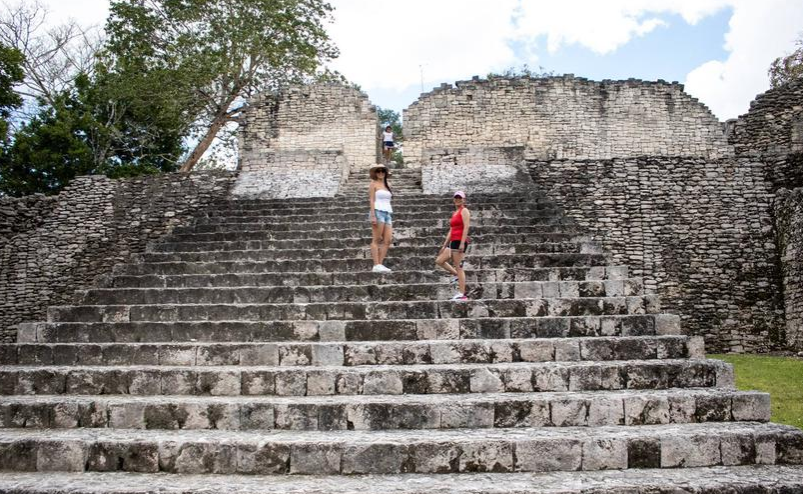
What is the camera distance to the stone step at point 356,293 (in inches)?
244

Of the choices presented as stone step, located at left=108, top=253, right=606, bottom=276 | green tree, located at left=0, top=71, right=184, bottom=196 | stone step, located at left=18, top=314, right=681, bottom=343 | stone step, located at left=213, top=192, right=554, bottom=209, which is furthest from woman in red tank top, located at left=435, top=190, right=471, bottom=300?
green tree, located at left=0, top=71, right=184, bottom=196

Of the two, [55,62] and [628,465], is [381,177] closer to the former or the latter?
[628,465]

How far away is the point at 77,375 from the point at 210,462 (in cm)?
179

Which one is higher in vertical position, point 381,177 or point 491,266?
point 381,177

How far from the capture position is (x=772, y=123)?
14844 millimetres

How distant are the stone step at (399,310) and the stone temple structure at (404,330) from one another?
2 cm

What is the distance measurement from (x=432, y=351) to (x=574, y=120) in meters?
12.0

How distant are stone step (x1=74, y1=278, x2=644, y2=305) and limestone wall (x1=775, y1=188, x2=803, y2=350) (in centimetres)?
542

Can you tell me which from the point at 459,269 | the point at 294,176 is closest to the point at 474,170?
the point at 294,176

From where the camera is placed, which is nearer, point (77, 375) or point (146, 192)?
point (77, 375)

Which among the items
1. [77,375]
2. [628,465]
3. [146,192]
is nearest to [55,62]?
[146,192]

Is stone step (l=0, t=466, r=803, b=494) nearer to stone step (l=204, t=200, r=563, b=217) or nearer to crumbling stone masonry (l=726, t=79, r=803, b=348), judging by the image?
stone step (l=204, t=200, r=563, b=217)

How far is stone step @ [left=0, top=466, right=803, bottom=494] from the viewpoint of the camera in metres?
3.40

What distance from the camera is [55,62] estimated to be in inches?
834
